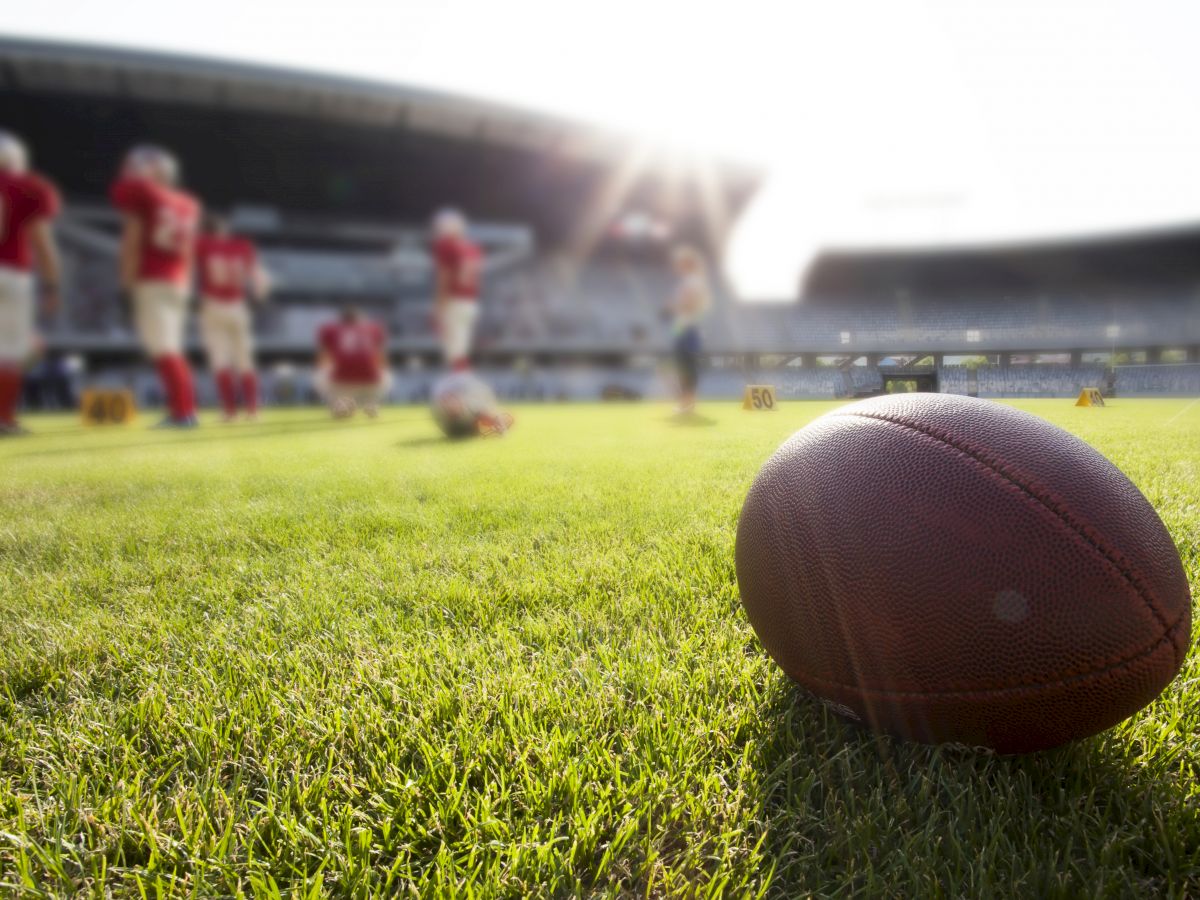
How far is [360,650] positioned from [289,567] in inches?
26.0

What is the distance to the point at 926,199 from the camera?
2469 centimetres

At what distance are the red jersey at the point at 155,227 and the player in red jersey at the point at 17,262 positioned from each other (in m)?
0.70

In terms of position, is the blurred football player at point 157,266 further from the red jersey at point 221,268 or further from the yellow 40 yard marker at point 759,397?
the yellow 40 yard marker at point 759,397

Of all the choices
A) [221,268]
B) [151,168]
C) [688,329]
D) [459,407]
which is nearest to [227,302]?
[221,268]

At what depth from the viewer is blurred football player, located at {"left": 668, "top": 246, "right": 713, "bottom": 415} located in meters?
7.35

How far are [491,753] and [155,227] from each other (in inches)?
312

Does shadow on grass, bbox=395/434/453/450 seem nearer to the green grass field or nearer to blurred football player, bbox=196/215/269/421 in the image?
the green grass field

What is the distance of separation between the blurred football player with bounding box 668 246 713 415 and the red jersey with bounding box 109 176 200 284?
5725 mm

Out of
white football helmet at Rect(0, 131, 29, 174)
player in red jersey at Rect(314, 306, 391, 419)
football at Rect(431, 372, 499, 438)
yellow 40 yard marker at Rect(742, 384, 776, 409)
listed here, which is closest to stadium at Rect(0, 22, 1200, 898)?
yellow 40 yard marker at Rect(742, 384, 776, 409)

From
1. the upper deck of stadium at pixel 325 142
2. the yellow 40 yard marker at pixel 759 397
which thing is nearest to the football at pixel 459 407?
the yellow 40 yard marker at pixel 759 397

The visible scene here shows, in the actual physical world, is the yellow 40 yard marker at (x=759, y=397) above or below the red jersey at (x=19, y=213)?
below

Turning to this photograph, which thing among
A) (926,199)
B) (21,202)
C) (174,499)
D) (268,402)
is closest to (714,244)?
(926,199)

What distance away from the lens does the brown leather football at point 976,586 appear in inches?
32.9

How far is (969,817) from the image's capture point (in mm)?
793
